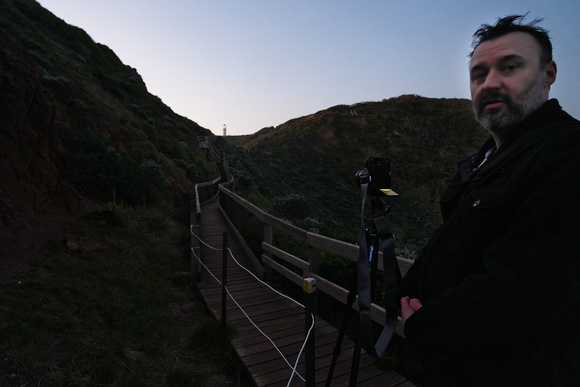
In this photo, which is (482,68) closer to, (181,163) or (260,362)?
(260,362)

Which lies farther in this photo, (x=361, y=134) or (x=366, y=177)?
(x=361, y=134)

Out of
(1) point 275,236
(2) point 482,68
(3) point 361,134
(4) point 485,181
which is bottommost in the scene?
(1) point 275,236

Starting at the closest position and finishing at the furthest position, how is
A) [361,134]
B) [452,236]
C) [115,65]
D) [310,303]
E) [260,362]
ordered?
[452,236], [310,303], [260,362], [115,65], [361,134]

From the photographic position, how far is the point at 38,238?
5398mm

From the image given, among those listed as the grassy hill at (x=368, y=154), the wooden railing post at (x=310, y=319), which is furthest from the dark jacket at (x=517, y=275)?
the grassy hill at (x=368, y=154)

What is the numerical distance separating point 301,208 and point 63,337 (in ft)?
51.9

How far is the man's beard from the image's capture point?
1284 mm

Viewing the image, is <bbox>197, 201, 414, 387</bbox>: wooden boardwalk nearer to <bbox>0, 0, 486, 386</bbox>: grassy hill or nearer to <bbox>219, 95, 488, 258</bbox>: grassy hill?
<bbox>0, 0, 486, 386</bbox>: grassy hill

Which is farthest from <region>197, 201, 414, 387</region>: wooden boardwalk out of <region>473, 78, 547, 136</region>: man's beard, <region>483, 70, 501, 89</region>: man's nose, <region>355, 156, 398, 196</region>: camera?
<region>483, 70, 501, 89</region>: man's nose

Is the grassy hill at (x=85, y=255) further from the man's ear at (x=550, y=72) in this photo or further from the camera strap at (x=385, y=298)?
the man's ear at (x=550, y=72)

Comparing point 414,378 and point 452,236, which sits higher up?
point 452,236

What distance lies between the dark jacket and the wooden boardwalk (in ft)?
7.33

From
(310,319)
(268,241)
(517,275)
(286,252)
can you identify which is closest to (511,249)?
(517,275)

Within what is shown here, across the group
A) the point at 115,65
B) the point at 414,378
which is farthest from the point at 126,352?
the point at 115,65
